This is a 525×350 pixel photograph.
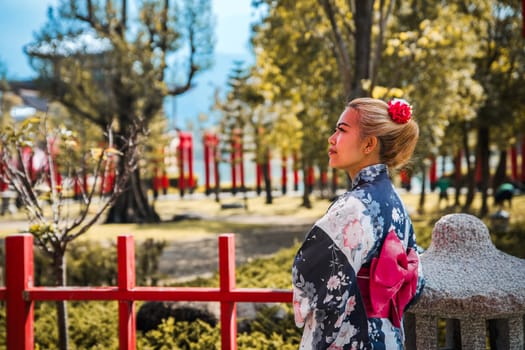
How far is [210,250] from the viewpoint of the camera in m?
14.2

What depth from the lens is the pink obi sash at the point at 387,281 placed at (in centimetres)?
240

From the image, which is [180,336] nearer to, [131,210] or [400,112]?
[400,112]

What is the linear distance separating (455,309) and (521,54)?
17121 millimetres

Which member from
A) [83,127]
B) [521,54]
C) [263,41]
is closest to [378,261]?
[263,41]

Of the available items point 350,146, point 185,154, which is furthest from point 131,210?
point 350,146

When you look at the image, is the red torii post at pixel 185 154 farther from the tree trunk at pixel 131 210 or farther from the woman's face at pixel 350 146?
the woman's face at pixel 350 146

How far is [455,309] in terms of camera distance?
9.20 feet

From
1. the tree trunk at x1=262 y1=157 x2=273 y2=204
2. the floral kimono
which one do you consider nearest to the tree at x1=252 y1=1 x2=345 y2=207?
the floral kimono

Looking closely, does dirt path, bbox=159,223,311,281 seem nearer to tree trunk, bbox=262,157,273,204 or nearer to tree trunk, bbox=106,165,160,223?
tree trunk, bbox=106,165,160,223

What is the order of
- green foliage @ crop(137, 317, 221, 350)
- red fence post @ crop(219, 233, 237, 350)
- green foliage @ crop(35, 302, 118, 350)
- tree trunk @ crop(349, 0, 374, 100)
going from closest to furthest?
red fence post @ crop(219, 233, 237, 350) → green foliage @ crop(137, 317, 221, 350) → green foliage @ crop(35, 302, 118, 350) → tree trunk @ crop(349, 0, 374, 100)

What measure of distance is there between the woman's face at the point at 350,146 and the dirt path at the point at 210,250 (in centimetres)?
737

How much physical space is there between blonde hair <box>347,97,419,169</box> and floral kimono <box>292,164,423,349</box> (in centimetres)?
19

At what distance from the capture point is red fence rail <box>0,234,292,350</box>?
3.38 meters

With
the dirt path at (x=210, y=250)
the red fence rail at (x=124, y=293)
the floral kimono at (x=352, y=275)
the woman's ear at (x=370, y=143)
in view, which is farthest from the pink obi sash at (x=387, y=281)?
the dirt path at (x=210, y=250)
